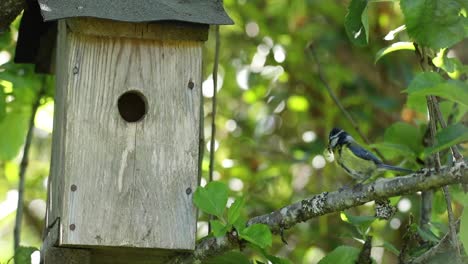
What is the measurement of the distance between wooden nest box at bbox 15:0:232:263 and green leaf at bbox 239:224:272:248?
15.8 inches

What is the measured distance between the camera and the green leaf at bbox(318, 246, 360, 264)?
12.2 ft

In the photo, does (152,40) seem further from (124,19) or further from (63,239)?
(63,239)

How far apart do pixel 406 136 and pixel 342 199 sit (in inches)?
45.9

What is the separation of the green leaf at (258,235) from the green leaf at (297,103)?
358 centimetres

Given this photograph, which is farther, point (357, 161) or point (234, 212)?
point (357, 161)

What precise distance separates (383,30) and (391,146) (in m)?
3.14

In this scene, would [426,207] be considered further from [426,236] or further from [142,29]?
[142,29]

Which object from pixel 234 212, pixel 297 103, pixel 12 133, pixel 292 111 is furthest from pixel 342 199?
pixel 292 111

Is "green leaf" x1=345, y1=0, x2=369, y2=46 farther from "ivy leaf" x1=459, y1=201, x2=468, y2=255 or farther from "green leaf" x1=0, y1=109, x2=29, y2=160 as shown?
"green leaf" x1=0, y1=109, x2=29, y2=160

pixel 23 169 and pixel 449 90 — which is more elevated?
pixel 449 90

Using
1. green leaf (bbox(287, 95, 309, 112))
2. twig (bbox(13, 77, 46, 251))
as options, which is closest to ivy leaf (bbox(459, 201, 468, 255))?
twig (bbox(13, 77, 46, 251))

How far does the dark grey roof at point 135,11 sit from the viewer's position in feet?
12.6

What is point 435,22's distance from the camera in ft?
11.1

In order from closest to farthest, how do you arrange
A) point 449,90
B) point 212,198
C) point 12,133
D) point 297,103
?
1. point 449,90
2. point 212,198
3. point 12,133
4. point 297,103
